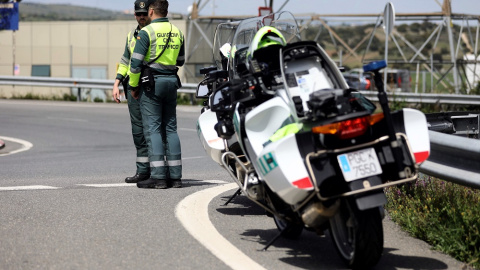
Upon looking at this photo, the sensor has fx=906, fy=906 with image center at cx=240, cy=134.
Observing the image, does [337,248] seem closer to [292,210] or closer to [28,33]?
[292,210]

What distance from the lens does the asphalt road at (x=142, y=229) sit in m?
6.00

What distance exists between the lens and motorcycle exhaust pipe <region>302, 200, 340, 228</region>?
5625 millimetres

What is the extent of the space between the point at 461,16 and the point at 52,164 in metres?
23.5

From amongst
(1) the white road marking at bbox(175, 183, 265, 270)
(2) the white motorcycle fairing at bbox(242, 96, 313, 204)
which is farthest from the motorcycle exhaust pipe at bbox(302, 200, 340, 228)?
(1) the white road marking at bbox(175, 183, 265, 270)

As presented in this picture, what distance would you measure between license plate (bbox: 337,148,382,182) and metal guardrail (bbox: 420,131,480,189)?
1.17m

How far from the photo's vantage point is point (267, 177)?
18.9 ft

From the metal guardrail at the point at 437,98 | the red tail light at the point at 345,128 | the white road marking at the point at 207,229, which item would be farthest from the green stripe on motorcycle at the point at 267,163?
the metal guardrail at the point at 437,98

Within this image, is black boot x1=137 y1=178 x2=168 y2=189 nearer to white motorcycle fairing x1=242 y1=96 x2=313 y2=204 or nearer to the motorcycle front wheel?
white motorcycle fairing x1=242 y1=96 x2=313 y2=204

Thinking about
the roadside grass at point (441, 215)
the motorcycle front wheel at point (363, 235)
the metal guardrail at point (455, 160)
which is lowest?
the roadside grass at point (441, 215)

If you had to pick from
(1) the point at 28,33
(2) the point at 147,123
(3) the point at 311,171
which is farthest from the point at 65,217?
(1) the point at 28,33

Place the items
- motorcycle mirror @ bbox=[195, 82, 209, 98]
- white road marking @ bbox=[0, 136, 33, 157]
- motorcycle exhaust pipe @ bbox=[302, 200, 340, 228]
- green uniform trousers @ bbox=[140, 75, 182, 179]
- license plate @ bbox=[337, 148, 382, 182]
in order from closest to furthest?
license plate @ bbox=[337, 148, 382, 182] < motorcycle exhaust pipe @ bbox=[302, 200, 340, 228] < motorcycle mirror @ bbox=[195, 82, 209, 98] < green uniform trousers @ bbox=[140, 75, 182, 179] < white road marking @ bbox=[0, 136, 33, 157]

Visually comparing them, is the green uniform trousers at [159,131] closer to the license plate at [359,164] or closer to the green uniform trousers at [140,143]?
the green uniform trousers at [140,143]

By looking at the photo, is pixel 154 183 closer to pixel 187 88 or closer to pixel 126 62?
pixel 126 62

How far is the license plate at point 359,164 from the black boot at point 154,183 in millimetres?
4250
